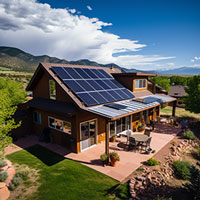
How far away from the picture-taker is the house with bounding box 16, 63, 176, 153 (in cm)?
1234

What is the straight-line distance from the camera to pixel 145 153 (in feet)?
42.2

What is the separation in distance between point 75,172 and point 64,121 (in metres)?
4.73

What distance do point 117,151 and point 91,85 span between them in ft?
22.0

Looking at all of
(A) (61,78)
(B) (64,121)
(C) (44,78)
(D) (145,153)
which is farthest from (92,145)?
(C) (44,78)

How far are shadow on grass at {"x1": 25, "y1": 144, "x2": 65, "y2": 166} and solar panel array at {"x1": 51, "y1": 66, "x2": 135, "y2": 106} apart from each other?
16.2 ft

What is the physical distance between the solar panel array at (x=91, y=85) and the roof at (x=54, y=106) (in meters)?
1.28

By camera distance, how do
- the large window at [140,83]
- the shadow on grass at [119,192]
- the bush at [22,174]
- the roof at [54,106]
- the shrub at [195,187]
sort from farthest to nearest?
the large window at [140,83] → the roof at [54,106] → the bush at [22,174] → the shadow on grass at [119,192] → the shrub at [195,187]

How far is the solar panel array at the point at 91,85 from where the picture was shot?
1334 cm

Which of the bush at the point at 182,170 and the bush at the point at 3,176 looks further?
the bush at the point at 182,170

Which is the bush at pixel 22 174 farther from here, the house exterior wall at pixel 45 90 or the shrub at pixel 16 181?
the house exterior wall at pixel 45 90

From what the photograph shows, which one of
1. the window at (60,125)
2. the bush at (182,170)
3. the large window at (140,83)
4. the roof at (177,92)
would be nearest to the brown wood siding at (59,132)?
the window at (60,125)

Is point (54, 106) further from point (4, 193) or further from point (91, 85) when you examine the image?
point (4, 193)

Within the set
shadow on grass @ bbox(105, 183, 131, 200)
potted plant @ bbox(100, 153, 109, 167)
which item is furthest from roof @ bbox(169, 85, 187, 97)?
shadow on grass @ bbox(105, 183, 131, 200)

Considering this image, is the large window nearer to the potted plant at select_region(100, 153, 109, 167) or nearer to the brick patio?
the brick patio
